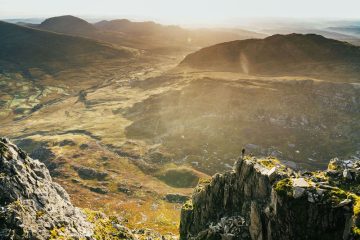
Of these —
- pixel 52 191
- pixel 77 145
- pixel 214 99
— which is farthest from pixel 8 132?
pixel 52 191

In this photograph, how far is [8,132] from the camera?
182 metres

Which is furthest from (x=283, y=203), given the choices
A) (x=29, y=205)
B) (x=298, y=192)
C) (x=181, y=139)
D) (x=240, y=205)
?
(x=181, y=139)

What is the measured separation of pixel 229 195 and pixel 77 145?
11817 cm

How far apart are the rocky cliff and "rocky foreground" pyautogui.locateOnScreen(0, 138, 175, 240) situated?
13.8 metres

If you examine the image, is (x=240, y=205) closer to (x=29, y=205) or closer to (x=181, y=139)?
(x=29, y=205)

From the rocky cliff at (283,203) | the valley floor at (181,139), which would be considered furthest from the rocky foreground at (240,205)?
the valley floor at (181,139)

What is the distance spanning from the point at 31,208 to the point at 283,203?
23.2 meters

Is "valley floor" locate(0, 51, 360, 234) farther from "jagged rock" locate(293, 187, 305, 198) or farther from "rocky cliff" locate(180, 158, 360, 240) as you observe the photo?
"jagged rock" locate(293, 187, 305, 198)

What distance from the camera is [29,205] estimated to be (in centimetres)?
3331

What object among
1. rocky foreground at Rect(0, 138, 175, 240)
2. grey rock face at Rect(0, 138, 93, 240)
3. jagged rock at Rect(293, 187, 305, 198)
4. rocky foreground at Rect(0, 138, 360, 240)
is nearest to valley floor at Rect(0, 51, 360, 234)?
rocky foreground at Rect(0, 138, 360, 240)

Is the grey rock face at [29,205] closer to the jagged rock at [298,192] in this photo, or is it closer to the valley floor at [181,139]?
the jagged rock at [298,192]

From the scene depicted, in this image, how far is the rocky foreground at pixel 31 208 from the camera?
30.4 meters

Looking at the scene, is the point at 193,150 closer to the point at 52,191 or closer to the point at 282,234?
the point at 52,191

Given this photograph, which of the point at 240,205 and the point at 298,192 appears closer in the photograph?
the point at 298,192
